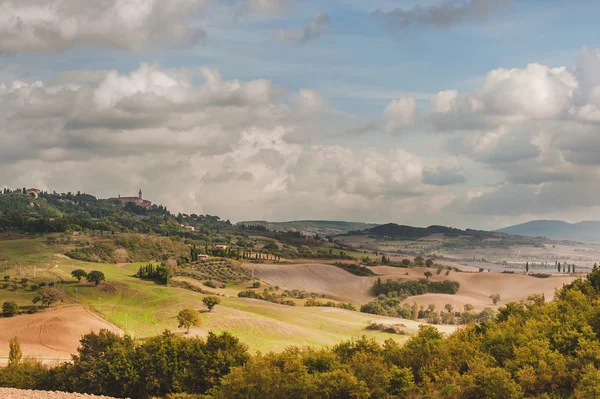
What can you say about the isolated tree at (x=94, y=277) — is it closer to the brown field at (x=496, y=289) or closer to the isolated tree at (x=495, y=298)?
the brown field at (x=496, y=289)

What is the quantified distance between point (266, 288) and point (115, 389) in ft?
361

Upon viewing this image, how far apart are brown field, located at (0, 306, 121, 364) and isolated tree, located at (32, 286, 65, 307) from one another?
4414 millimetres

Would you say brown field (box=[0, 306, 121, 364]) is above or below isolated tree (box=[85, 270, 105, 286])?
below

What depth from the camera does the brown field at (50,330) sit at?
8631 cm

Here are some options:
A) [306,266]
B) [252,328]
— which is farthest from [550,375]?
[306,266]

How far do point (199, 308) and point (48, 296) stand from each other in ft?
92.0

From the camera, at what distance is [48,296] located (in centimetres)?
Answer: 11288

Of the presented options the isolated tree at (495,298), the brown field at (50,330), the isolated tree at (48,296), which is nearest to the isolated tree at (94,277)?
the isolated tree at (48,296)

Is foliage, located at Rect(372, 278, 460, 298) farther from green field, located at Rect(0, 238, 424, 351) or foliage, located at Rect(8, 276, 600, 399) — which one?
foliage, located at Rect(8, 276, 600, 399)

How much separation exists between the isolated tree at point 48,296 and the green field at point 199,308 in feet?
6.33

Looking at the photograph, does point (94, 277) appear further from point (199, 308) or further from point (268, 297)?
point (268, 297)

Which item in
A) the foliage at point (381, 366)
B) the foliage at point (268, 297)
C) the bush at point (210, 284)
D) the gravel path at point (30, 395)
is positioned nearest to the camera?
the gravel path at point (30, 395)

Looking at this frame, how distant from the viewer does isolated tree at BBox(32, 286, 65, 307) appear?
369 feet

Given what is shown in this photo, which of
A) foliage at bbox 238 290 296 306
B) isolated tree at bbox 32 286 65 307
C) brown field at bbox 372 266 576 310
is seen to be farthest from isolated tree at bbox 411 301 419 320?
isolated tree at bbox 32 286 65 307
